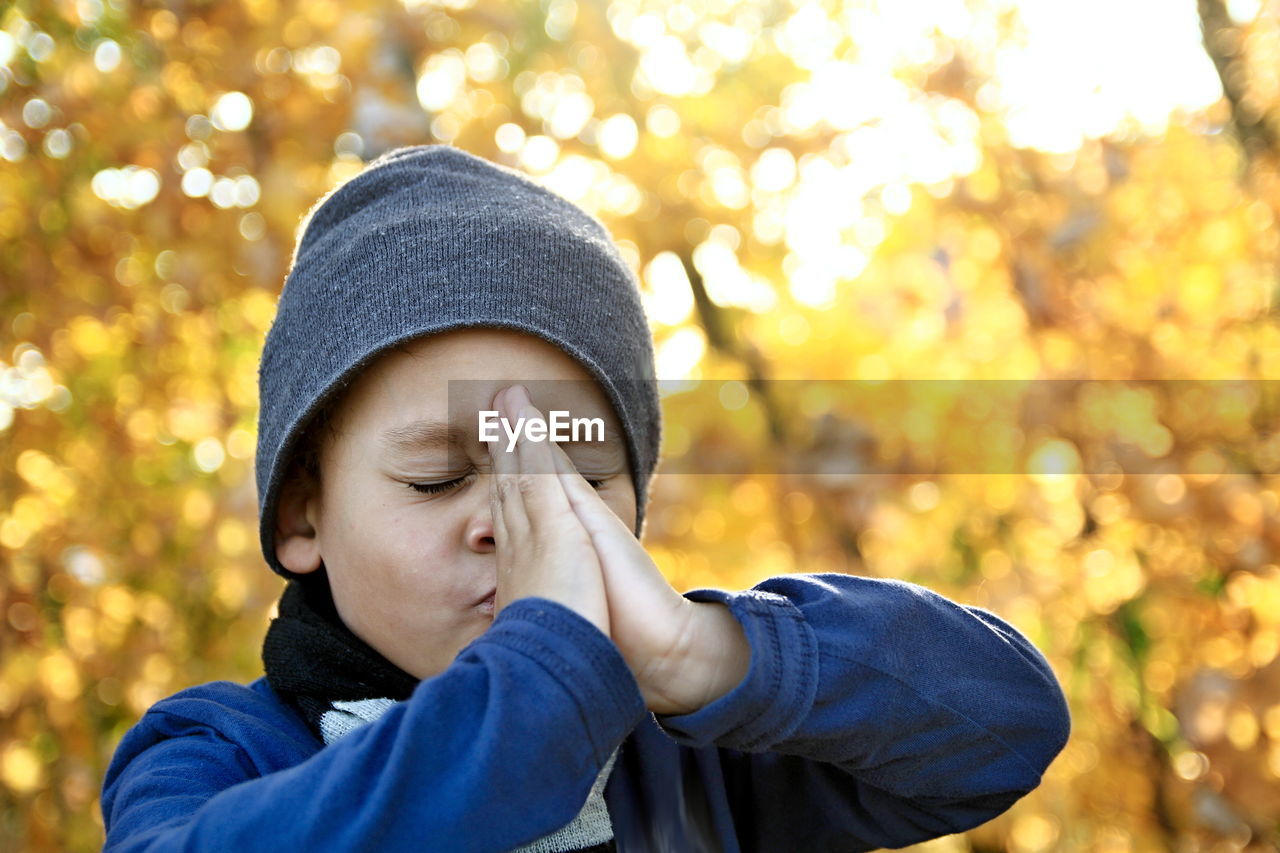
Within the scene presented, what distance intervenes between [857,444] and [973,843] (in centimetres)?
106

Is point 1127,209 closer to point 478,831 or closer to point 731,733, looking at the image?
point 731,733

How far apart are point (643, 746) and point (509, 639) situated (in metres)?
0.58

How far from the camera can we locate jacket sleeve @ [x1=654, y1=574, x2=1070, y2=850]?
1.08m

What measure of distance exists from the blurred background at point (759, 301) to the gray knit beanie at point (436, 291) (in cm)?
85

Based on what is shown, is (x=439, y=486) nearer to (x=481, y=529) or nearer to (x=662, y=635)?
(x=481, y=529)

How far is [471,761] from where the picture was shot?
0.90m

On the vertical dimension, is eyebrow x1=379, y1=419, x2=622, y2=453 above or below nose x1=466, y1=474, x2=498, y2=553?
above

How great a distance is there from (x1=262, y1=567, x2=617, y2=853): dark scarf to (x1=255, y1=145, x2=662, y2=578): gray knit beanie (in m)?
0.20

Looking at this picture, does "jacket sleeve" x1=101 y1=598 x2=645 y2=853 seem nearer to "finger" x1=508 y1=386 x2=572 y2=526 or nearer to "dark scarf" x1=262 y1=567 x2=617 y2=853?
"finger" x1=508 y1=386 x2=572 y2=526

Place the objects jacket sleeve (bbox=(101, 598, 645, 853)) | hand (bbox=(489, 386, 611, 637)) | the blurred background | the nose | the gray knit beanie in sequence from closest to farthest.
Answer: jacket sleeve (bbox=(101, 598, 645, 853)), hand (bbox=(489, 386, 611, 637)), the nose, the gray knit beanie, the blurred background

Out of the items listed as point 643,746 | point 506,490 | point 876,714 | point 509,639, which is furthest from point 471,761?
point 643,746

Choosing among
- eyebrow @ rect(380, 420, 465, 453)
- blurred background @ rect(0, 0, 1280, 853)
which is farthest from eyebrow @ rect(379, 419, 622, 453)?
blurred background @ rect(0, 0, 1280, 853)

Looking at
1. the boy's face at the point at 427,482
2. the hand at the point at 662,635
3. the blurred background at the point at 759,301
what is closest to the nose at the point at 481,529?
the boy's face at the point at 427,482

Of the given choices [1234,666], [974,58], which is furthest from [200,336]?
[1234,666]
